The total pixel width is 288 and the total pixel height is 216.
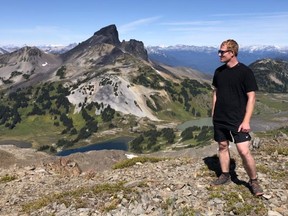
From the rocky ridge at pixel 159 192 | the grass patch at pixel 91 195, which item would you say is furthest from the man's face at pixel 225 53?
the grass patch at pixel 91 195

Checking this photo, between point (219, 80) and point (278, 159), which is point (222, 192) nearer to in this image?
point (219, 80)

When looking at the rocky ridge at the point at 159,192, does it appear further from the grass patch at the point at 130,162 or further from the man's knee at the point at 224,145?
the man's knee at the point at 224,145

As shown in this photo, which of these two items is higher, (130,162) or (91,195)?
(91,195)

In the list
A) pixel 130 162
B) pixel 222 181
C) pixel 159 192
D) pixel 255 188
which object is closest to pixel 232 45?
pixel 255 188

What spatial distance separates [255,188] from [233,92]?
433 centimetres

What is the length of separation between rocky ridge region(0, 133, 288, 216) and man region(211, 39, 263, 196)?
123 cm

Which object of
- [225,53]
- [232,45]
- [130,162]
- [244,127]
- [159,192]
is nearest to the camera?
[244,127]

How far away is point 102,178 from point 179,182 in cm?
630

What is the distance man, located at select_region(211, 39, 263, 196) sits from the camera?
1595cm

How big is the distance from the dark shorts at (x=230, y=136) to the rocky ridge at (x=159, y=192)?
2.39 metres

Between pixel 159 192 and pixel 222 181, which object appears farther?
pixel 222 181

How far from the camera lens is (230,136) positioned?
16.9 metres

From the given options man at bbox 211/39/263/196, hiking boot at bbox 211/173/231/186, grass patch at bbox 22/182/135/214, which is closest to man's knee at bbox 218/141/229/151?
man at bbox 211/39/263/196

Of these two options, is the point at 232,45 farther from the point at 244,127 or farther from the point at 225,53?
the point at 244,127
